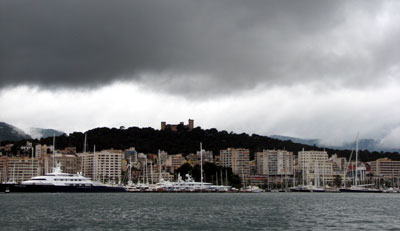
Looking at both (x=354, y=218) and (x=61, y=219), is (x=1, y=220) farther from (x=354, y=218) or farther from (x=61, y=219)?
(x=354, y=218)

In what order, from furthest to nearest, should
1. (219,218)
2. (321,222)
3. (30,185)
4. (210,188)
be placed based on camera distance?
1. (210,188)
2. (30,185)
3. (219,218)
4. (321,222)

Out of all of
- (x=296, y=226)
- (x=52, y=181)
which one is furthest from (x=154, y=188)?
(x=296, y=226)

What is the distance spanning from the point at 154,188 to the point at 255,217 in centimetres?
13001

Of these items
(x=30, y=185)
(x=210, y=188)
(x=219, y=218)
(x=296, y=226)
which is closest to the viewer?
(x=296, y=226)

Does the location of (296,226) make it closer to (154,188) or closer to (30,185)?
(30,185)

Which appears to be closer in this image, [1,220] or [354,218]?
[1,220]

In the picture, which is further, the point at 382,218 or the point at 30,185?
the point at 30,185

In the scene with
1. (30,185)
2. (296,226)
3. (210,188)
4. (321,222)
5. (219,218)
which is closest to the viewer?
(296,226)

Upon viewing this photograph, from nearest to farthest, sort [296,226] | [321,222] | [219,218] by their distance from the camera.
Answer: [296,226]
[321,222]
[219,218]

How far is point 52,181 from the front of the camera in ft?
513

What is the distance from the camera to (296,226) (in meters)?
59.2

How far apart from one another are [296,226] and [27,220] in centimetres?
3067

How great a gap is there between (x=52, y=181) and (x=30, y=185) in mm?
5980

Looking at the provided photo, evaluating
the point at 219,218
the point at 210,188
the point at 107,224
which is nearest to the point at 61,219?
the point at 107,224
